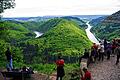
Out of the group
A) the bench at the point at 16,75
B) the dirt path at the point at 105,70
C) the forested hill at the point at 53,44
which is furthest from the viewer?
the forested hill at the point at 53,44

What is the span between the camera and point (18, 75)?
68.1ft

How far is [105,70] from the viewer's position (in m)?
24.4

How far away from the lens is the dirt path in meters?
22.2

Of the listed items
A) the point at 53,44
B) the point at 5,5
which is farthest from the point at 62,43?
the point at 5,5

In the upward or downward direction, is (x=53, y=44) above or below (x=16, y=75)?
below

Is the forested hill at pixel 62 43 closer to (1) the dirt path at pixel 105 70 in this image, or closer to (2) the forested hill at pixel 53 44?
(2) the forested hill at pixel 53 44

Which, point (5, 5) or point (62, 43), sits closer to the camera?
point (5, 5)

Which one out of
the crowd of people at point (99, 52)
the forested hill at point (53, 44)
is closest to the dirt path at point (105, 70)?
the crowd of people at point (99, 52)

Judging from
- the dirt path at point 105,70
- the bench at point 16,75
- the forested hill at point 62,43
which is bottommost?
the forested hill at point 62,43

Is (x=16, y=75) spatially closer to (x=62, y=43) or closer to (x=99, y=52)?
(x=99, y=52)

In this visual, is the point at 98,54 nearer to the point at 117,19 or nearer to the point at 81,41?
the point at 117,19

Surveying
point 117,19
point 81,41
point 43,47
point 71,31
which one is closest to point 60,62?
point 117,19

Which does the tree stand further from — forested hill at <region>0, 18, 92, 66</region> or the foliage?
forested hill at <region>0, 18, 92, 66</region>

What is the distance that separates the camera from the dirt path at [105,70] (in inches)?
875
